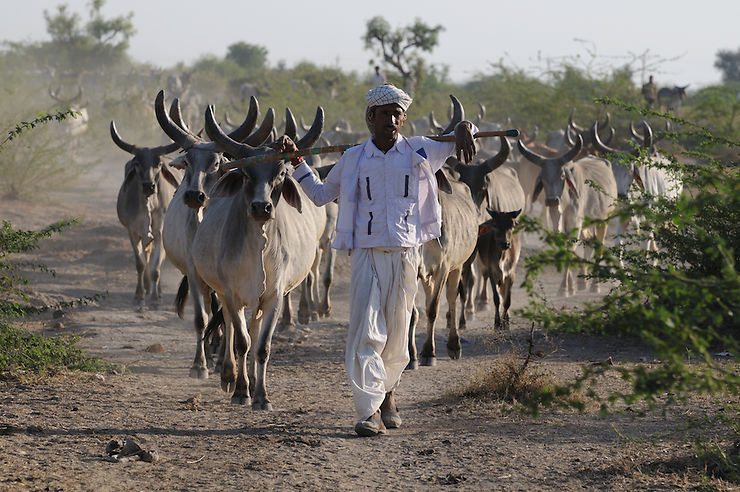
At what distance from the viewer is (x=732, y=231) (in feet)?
20.6

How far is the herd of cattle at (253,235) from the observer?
6.34 meters

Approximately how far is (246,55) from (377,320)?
67493 mm

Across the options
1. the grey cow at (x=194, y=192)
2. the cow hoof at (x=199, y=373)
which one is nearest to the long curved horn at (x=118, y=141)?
the grey cow at (x=194, y=192)

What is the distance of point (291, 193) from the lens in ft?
20.6

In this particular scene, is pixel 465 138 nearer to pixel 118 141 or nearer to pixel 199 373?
pixel 199 373

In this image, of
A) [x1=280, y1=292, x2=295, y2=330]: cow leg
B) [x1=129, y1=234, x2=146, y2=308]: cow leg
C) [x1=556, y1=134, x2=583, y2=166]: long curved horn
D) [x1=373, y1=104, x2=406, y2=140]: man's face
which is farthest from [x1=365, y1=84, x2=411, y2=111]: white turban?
[x1=556, y1=134, x2=583, y2=166]: long curved horn

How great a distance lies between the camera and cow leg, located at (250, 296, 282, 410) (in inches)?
248

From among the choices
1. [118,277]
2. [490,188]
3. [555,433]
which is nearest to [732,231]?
[555,433]

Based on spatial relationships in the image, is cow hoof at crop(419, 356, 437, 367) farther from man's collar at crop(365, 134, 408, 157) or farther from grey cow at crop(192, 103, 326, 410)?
man's collar at crop(365, 134, 408, 157)

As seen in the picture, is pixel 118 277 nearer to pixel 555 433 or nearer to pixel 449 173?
pixel 449 173

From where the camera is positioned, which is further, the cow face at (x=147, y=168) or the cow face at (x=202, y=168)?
the cow face at (x=147, y=168)

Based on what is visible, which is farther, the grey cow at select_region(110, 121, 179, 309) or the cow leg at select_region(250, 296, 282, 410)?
the grey cow at select_region(110, 121, 179, 309)

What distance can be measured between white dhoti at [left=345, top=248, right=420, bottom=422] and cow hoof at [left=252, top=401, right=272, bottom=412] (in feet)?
3.21

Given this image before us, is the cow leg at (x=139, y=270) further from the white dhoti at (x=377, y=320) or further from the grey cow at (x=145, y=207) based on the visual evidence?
the white dhoti at (x=377, y=320)
